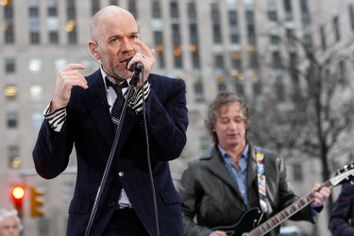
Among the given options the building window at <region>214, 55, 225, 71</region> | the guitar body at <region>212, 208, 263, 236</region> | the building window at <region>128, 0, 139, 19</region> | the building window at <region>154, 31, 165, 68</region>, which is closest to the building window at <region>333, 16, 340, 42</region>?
the building window at <region>214, 55, 225, 71</region>

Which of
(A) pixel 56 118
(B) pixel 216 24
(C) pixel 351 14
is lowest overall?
(A) pixel 56 118

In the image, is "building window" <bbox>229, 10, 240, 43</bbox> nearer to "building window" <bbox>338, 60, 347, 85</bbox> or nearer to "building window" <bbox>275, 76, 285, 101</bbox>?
"building window" <bbox>275, 76, 285, 101</bbox>

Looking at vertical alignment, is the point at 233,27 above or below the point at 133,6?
below

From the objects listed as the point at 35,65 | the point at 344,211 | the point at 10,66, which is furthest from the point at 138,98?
the point at 35,65

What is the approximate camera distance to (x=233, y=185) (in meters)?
6.04

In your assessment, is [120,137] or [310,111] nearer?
[120,137]

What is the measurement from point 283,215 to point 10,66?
63557 millimetres

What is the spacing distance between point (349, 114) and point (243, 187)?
20.2 meters

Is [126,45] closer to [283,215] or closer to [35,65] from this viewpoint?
[283,215]

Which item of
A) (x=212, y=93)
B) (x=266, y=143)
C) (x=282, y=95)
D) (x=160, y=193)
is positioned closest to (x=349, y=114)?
(x=266, y=143)

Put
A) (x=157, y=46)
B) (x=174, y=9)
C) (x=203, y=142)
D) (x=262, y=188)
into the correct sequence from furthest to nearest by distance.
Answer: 1. (x=174, y=9)
2. (x=157, y=46)
3. (x=203, y=142)
4. (x=262, y=188)

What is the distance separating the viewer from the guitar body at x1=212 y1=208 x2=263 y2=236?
5.85 m

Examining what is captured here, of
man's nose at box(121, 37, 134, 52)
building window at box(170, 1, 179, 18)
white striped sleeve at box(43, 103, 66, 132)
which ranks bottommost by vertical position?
white striped sleeve at box(43, 103, 66, 132)

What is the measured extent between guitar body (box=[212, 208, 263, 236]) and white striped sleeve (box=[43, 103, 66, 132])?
8.50ft
